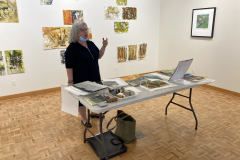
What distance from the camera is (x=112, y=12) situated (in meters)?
4.76

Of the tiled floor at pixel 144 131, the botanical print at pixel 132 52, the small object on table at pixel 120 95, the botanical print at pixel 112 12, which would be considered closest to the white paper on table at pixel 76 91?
Result: the small object on table at pixel 120 95

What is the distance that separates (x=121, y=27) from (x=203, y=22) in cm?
201

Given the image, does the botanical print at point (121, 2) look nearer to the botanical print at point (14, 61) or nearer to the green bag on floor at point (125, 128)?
the botanical print at point (14, 61)

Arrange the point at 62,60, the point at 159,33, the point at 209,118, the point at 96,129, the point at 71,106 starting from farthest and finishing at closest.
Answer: the point at 159,33 → the point at 62,60 → the point at 209,118 → the point at 96,129 → the point at 71,106

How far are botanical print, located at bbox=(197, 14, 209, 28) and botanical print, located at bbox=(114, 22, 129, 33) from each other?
1793 mm

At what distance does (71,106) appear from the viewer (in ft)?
6.93

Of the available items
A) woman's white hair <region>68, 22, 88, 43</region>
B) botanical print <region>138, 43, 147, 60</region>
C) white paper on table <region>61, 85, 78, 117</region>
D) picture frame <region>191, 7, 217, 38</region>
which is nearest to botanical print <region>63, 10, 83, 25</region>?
botanical print <region>138, 43, 147, 60</region>

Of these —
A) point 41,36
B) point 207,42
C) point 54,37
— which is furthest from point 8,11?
point 207,42

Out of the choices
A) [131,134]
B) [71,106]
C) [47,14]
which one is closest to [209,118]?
[131,134]

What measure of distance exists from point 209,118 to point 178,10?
313 cm

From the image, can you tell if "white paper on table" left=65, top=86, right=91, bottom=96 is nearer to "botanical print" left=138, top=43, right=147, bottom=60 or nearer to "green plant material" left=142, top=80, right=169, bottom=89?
"green plant material" left=142, top=80, right=169, bottom=89

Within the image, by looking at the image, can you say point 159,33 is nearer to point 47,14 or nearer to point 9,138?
point 47,14

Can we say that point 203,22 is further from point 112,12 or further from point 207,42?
point 112,12

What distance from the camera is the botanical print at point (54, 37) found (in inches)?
161
